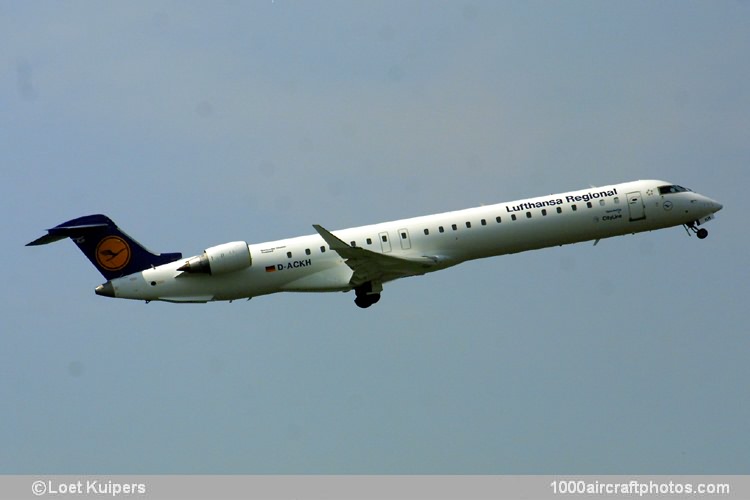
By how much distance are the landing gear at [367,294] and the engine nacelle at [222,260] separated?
3.71 metres

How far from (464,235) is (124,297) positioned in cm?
1058

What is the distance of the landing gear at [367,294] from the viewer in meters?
33.9

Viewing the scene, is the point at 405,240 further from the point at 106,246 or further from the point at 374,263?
the point at 106,246

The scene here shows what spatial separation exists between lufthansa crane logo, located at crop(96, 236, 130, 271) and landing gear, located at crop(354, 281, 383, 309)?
7.23 metres

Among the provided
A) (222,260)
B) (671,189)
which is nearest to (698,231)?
(671,189)

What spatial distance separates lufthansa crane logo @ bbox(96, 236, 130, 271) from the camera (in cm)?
3347

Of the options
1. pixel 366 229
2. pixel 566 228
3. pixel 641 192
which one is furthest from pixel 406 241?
pixel 641 192

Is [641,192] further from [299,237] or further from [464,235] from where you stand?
[299,237]

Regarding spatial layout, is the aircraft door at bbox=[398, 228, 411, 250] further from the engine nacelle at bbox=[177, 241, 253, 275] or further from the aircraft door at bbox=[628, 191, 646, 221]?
the aircraft door at bbox=[628, 191, 646, 221]

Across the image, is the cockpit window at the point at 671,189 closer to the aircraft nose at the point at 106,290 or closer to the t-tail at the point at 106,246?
the t-tail at the point at 106,246

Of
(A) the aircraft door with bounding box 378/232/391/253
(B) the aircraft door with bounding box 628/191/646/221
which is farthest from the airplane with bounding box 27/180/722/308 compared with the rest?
(B) the aircraft door with bounding box 628/191/646/221

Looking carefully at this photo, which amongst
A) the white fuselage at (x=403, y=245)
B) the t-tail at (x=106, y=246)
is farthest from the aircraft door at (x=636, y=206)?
the t-tail at (x=106, y=246)

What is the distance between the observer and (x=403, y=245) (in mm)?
33469

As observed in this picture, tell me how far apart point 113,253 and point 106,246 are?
0.32m
